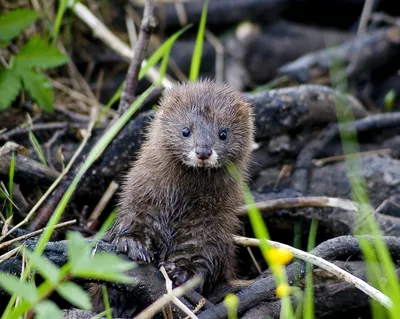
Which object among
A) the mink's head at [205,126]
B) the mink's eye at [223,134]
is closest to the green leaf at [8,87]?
the mink's head at [205,126]

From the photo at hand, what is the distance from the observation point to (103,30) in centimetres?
585

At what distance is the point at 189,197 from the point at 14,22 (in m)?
1.81

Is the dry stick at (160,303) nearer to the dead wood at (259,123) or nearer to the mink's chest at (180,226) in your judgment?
the mink's chest at (180,226)

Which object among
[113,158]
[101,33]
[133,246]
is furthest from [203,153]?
[101,33]

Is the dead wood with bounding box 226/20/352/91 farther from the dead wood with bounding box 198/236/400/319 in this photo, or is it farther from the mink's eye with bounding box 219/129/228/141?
the dead wood with bounding box 198/236/400/319

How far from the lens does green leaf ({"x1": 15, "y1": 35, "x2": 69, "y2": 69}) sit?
4.68 metres

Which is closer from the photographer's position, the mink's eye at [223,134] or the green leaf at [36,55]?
the mink's eye at [223,134]

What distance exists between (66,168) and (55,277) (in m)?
2.35

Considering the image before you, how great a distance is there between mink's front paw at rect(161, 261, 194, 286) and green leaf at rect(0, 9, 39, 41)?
1952 mm

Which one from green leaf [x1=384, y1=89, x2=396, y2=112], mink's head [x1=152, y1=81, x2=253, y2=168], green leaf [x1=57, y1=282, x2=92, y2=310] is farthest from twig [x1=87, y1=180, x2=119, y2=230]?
green leaf [x1=384, y1=89, x2=396, y2=112]

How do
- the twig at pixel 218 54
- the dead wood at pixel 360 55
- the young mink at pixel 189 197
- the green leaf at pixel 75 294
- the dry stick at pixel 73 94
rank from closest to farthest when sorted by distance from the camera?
the green leaf at pixel 75 294 < the young mink at pixel 189 197 < the dry stick at pixel 73 94 < the dead wood at pixel 360 55 < the twig at pixel 218 54

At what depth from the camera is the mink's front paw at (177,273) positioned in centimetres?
358

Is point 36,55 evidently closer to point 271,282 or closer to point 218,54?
point 271,282

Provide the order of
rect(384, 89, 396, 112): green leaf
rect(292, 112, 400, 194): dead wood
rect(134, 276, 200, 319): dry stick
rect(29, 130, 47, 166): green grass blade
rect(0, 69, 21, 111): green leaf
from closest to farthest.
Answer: rect(134, 276, 200, 319): dry stick → rect(29, 130, 47, 166): green grass blade → rect(0, 69, 21, 111): green leaf → rect(292, 112, 400, 194): dead wood → rect(384, 89, 396, 112): green leaf
